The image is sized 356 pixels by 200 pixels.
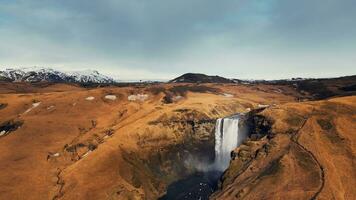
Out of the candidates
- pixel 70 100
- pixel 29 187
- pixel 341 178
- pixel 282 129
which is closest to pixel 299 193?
pixel 341 178

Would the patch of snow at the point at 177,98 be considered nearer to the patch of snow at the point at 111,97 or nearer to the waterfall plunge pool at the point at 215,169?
the patch of snow at the point at 111,97

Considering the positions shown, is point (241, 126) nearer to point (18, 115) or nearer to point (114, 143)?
point (114, 143)

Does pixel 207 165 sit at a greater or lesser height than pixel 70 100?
lesser

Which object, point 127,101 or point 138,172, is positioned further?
point 127,101

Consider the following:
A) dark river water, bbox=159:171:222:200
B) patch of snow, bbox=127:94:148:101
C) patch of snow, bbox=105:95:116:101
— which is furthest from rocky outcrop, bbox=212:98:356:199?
patch of snow, bbox=105:95:116:101

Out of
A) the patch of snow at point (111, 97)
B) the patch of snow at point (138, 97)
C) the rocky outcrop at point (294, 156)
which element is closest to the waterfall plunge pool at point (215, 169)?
the rocky outcrop at point (294, 156)

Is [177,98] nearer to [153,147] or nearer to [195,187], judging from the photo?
[153,147]

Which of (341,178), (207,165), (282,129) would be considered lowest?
(207,165)
